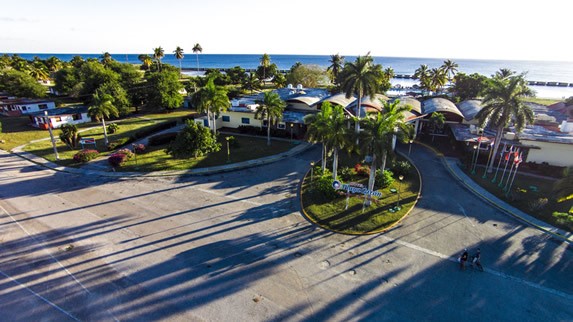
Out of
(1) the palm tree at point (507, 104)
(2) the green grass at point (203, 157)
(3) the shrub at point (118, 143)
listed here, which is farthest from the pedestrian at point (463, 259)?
(3) the shrub at point (118, 143)

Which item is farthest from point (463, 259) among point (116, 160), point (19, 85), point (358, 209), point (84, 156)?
point (19, 85)

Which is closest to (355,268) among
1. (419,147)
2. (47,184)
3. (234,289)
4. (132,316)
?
(234,289)

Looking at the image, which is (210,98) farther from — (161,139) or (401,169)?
(401,169)

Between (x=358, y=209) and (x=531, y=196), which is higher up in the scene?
(x=531, y=196)

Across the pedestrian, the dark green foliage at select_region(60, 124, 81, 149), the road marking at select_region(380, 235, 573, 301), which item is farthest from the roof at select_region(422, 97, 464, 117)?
the dark green foliage at select_region(60, 124, 81, 149)

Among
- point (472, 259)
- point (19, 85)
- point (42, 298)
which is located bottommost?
point (42, 298)

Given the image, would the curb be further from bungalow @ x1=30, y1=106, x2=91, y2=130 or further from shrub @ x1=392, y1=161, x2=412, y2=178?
bungalow @ x1=30, y1=106, x2=91, y2=130

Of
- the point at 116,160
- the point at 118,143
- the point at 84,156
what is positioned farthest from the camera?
the point at 118,143

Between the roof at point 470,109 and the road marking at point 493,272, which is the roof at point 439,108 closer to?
the roof at point 470,109

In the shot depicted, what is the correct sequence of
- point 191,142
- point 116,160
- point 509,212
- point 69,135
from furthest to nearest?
point 69,135 → point 191,142 → point 116,160 → point 509,212

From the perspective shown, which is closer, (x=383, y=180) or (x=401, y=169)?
(x=383, y=180)
